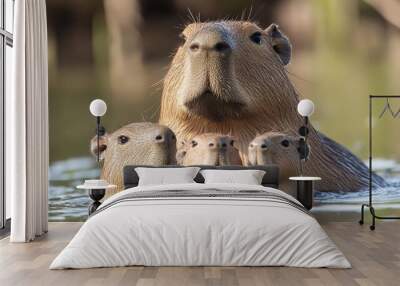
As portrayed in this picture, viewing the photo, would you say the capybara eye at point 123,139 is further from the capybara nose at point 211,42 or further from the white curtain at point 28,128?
the capybara nose at point 211,42

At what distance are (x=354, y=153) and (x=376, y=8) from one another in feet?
5.30

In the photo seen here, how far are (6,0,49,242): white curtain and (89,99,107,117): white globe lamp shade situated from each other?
0.58 metres

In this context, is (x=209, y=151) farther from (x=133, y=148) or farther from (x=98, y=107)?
(x=98, y=107)

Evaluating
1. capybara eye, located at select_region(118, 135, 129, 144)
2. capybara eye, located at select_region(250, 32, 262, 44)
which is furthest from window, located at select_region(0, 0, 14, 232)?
capybara eye, located at select_region(250, 32, 262, 44)

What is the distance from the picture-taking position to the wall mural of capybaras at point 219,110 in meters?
6.13

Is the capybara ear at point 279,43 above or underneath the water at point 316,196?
above

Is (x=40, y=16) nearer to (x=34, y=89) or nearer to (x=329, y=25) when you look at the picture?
(x=34, y=89)

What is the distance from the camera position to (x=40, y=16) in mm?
5656

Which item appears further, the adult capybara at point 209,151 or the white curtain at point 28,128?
the adult capybara at point 209,151

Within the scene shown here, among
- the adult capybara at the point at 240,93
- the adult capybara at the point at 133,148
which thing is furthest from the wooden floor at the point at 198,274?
the adult capybara at the point at 240,93

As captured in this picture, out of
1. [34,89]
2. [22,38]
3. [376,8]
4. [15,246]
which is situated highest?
[376,8]

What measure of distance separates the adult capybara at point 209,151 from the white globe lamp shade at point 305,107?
2.53 feet

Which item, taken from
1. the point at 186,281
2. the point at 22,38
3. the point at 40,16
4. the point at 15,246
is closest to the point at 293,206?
the point at 186,281

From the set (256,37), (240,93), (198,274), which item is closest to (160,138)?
(240,93)
